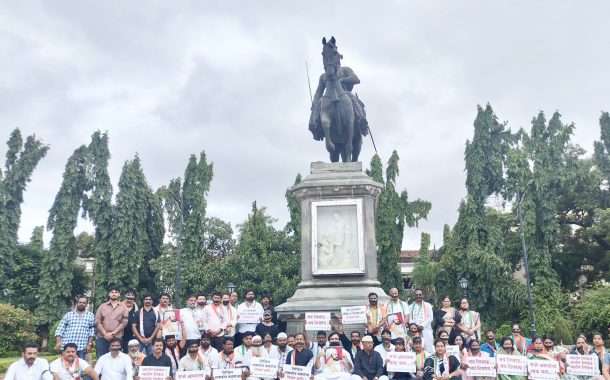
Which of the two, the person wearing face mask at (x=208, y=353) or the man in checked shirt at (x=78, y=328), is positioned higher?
the man in checked shirt at (x=78, y=328)

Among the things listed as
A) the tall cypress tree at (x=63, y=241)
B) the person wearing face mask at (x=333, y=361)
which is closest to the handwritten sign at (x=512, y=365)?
the person wearing face mask at (x=333, y=361)

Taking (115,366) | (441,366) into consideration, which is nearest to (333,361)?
(441,366)

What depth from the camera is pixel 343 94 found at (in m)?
12.8

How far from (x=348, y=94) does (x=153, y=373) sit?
24.5 ft

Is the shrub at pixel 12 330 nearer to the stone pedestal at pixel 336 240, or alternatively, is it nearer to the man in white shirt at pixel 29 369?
the stone pedestal at pixel 336 240

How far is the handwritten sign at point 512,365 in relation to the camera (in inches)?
338

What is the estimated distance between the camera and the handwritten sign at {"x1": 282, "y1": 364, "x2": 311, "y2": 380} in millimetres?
8531

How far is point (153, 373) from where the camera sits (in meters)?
8.24

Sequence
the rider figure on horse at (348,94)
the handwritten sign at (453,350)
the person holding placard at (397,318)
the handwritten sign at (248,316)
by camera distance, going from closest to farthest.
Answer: the handwritten sign at (453,350), the person holding placard at (397,318), the handwritten sign at (248,316), the rider figure on horse at (348,94)

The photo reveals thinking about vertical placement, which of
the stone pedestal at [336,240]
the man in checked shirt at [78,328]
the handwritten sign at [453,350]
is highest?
the stone pedestal at [336,240]

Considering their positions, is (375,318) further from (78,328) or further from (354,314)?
(78,328)

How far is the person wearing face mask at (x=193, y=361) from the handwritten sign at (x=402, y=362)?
2.86 metres

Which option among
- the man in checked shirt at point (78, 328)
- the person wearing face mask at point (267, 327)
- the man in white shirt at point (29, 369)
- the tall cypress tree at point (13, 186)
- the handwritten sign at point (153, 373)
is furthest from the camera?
the tall cypress tree at point (13, 186)

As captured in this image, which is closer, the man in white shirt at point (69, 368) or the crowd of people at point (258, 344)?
the man in white shirt at point (69, 368)
